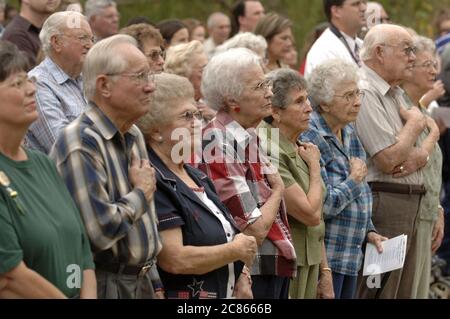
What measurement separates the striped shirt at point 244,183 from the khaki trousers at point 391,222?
1.51 metres

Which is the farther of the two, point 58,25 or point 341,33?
point 341,33

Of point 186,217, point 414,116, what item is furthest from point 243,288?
point 414,116

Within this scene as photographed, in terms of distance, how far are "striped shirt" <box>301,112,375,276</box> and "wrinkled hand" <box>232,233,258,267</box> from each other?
56.9 inches

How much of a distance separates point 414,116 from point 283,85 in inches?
55.0

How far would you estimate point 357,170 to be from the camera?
7.41 m

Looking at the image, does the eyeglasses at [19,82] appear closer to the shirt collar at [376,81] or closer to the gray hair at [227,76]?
the gray hair at [227,76]

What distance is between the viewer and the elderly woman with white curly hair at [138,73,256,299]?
5699 millimetres

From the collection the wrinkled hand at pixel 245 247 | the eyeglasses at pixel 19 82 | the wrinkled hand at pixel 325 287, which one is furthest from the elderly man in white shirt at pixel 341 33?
the eyeglasses at pixel 19 82

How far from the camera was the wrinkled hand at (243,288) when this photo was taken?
6035 millimetres

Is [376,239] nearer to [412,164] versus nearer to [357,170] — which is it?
[357,170]

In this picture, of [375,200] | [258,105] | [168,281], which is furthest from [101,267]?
[375,200]

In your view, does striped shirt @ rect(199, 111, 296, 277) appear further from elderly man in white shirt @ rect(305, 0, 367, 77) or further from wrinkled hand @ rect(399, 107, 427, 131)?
elderly man in white shirt @ rect(305, 0, 367, 77)

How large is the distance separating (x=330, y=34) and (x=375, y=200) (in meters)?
2.21

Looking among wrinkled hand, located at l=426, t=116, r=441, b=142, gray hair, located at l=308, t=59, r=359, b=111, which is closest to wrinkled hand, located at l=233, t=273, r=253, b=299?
gray hair, located at l=308, t=59, r=359, b=111
